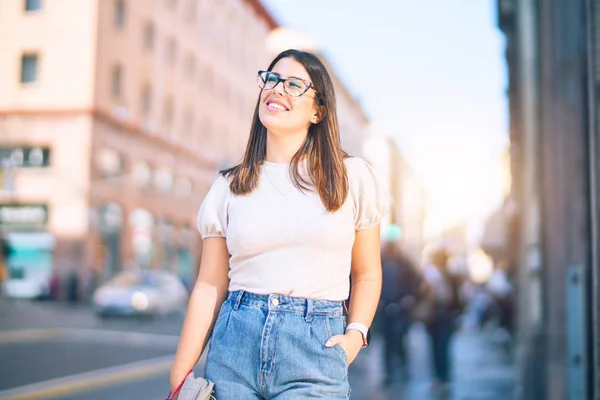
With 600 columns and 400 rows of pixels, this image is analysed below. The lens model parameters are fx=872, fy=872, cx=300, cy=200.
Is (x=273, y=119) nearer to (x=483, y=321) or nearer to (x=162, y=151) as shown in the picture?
(x=483, y=321)

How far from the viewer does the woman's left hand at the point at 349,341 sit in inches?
104

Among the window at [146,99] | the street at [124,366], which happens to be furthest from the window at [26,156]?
the street at [124,366]

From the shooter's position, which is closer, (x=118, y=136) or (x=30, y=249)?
(x=30, y=249)

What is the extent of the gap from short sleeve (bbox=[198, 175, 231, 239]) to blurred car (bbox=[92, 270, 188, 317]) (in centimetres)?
2166

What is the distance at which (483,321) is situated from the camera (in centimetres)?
2462

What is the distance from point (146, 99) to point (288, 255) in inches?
1393

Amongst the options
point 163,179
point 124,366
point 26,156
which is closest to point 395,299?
point 124,366

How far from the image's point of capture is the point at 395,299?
10.7 m

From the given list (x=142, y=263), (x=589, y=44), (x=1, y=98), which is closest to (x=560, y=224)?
(x=589, y=44)

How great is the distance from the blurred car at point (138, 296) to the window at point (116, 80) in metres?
9.87

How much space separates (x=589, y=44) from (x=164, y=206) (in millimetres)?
37108

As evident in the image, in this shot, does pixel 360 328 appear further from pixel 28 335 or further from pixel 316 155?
pixel 28 335

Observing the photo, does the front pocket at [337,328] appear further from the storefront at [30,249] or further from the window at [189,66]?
the window at [189,66]

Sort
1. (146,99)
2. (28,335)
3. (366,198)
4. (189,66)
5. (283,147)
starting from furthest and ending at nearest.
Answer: (189,66), (146,99), (28,335), (283,147), (366,198)
